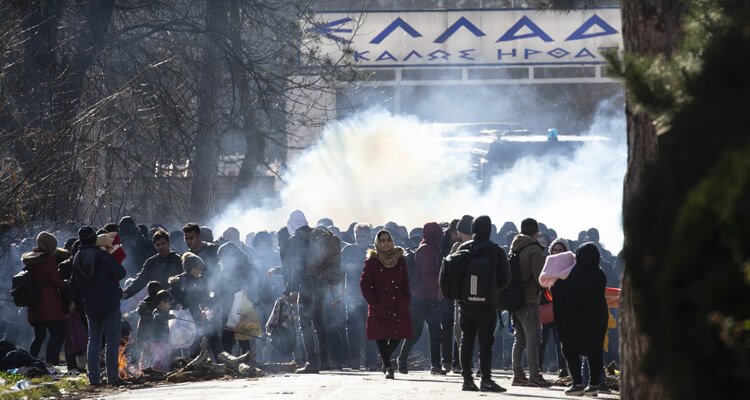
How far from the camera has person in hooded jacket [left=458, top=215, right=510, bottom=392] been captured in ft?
38.3

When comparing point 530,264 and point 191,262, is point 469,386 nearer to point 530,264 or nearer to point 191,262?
point 530,264

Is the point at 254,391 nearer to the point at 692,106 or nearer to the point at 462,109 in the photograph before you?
the point at 692,106

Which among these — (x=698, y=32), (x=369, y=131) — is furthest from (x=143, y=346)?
(x=369, y=131)

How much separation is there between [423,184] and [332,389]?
2555cm

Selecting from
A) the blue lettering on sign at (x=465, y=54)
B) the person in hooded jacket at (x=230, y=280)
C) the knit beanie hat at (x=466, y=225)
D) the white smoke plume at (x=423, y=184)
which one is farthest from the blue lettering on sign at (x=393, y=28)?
the knit beanie hat at (x=466, y=225)

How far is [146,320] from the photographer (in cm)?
1359

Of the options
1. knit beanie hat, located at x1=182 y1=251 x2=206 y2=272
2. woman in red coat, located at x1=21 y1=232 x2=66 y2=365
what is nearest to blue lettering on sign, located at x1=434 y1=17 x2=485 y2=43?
woman in red coat, located at x1=21 y1=232 x2=66 y2=365

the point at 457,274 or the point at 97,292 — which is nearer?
the point at 457,274

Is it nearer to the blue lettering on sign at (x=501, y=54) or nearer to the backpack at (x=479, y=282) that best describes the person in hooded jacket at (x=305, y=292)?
the backpack at (x=479, y=282)

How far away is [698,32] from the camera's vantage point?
5504 mm

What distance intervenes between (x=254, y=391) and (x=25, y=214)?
21.8 feet

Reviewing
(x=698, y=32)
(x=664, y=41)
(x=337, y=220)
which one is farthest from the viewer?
(x=337, y=220)

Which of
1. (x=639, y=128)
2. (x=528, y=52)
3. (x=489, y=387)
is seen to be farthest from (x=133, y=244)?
(x=528, y=52)

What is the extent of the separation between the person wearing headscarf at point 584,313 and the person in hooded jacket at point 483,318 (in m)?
0.57
